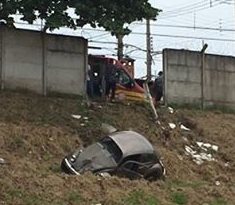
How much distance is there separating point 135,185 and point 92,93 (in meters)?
8.35

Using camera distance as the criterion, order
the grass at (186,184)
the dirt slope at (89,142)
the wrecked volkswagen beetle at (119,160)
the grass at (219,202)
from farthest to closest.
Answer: the grass at (186,184) < the wrecked volkswagen beetle at (119,160) < the grass at (219,202) < the dirt slope at (89,142)

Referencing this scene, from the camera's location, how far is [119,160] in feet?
61.7

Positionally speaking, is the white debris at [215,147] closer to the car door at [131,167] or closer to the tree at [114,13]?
the tree at [114,13]

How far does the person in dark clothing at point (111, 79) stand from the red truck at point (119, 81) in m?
0.15

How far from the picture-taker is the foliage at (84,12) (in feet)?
76.2

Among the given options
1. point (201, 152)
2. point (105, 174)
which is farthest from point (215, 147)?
point (105, 174)

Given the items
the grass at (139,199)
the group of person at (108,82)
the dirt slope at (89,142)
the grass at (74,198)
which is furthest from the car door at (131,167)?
the group of person at (108,82)

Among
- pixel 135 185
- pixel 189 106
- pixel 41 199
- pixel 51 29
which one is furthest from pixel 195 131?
pixel 41 199

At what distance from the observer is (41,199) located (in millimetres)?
16109

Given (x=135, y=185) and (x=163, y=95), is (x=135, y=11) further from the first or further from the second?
(x=135, y=185)

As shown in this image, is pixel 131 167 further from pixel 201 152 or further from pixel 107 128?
pixel 201 152

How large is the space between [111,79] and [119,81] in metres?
1.31

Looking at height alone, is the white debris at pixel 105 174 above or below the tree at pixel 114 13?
below

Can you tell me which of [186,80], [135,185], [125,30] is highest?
[125,30]
